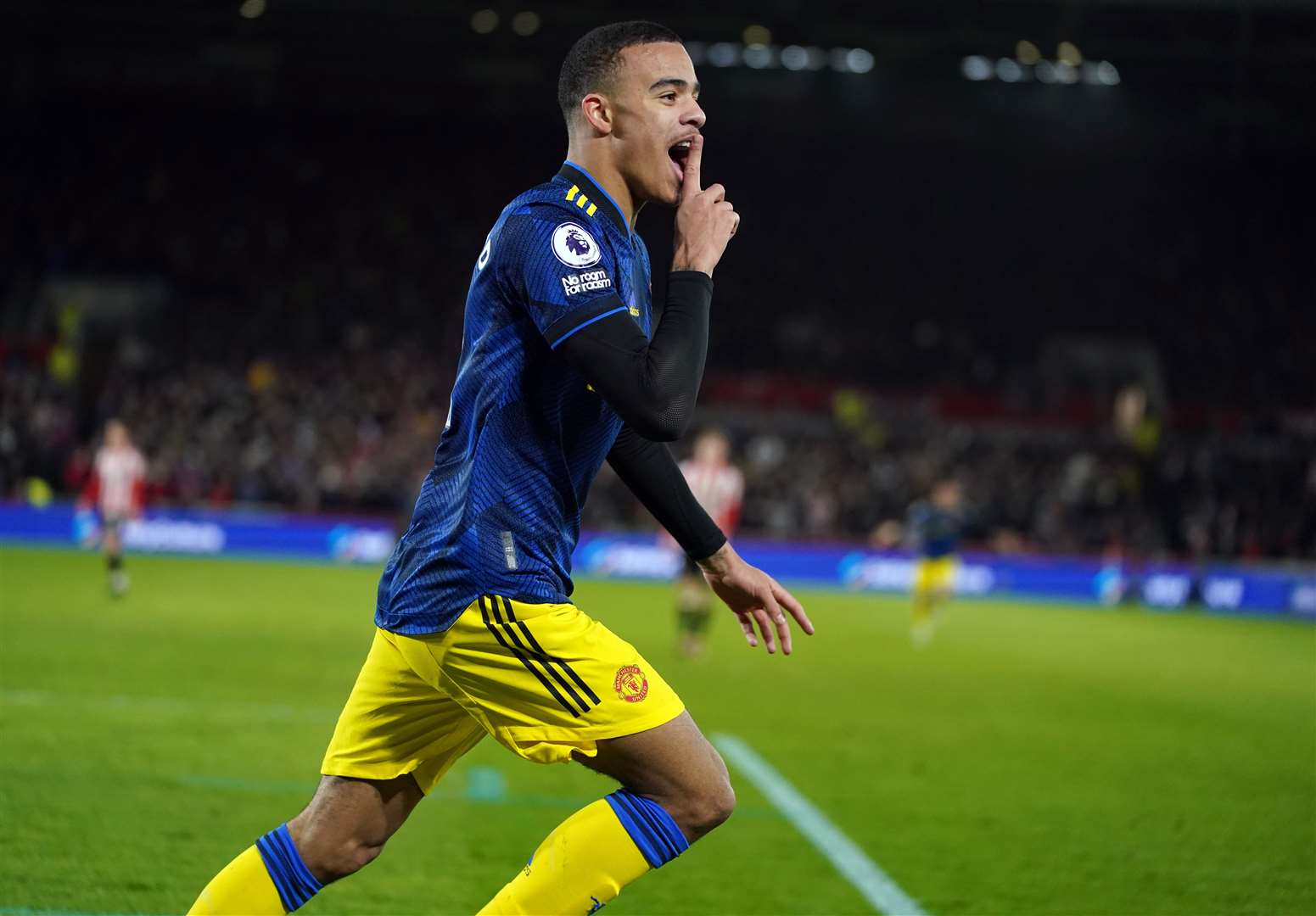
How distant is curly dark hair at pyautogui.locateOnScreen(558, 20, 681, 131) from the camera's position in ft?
11.0

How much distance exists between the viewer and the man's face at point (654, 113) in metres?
3.32

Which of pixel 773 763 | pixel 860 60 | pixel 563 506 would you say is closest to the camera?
pixel 563 506

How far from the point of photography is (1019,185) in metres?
40.9

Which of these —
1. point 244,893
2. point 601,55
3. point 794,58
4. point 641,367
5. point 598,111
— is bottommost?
point 244,893

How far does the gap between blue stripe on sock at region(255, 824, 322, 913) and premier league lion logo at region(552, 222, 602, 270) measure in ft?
4.98

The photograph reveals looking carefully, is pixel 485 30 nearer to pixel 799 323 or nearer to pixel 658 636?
pixel 799 323

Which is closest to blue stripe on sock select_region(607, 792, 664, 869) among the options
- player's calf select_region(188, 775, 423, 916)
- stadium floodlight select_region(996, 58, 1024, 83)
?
player's calf select_region(188, 775, 423, 916)

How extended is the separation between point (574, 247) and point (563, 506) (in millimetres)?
610

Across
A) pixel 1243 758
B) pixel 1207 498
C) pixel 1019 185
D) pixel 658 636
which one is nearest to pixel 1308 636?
pixel 1207 498

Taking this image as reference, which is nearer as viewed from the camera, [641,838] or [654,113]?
[641,838]

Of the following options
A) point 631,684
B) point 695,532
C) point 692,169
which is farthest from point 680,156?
point 631,684

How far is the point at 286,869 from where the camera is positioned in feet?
11.2

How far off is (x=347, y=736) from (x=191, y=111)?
38.2 meters

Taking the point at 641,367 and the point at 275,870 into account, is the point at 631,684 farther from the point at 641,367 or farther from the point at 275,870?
the point at 275,870
